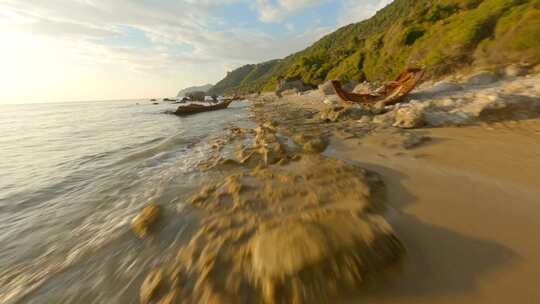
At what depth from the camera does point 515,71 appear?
11.5m

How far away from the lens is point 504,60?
1479cm

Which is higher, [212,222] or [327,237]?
[327,237]

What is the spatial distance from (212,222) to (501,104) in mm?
8256

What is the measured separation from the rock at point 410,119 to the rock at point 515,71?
8.51 metres

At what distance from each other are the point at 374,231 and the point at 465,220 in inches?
45.1

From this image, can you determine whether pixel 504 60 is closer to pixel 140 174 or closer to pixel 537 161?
pixel 537 161

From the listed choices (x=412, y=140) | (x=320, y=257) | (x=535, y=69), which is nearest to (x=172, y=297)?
(x=320, y=257)

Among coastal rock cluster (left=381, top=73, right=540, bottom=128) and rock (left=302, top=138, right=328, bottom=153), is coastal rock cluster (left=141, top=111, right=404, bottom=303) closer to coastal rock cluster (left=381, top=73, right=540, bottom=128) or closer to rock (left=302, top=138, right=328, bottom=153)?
rock (left=302, top=138, right=328, bottom=153)

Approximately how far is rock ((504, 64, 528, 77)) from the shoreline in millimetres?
9927

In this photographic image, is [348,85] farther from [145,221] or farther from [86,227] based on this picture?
[86,227]

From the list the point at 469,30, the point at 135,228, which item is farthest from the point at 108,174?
the point at 469,30

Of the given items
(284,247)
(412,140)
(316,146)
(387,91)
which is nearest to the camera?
(284,247)

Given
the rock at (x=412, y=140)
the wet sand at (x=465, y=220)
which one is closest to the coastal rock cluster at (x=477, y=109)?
the rock at (x=412, y=140)

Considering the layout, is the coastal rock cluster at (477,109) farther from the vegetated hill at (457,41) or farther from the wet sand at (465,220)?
the vegetated hill at (457,41)
